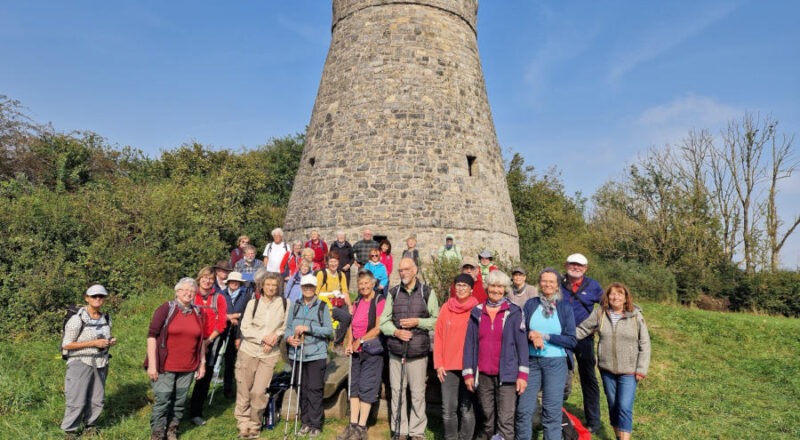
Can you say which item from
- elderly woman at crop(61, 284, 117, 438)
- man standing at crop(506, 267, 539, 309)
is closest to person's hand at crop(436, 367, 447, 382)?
man standing at crop(506, 267, 539, 309)

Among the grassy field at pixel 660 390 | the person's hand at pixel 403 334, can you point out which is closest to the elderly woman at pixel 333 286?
the person's hand at pixel 403 334

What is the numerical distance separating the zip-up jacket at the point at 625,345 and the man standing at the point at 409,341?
1.72 metres

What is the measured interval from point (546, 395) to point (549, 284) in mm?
1058

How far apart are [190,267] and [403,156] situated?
7.26 m

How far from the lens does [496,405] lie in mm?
4078

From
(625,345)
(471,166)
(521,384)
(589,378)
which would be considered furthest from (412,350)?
(471,166)

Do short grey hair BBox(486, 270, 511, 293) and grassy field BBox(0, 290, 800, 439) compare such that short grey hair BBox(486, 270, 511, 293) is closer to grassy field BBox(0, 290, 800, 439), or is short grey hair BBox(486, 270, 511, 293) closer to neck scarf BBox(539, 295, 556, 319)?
neck scarf BBox(539, 295, 556, 319)

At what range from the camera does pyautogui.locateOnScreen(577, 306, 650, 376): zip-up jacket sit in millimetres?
4066

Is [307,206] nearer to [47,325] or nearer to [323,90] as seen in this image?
[323,90]

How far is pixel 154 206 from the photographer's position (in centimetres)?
1275

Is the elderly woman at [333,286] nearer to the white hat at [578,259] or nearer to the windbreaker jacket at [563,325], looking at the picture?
the windbreaker jacket at [563,325]

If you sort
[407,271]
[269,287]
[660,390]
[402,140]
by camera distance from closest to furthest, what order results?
[407,271] < [269,287] < [660,390] < [402,140]

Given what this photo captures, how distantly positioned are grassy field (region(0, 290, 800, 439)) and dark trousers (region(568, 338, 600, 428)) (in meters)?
0.24

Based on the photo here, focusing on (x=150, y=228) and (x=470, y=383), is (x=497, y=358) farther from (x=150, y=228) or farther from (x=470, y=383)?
(x=150, y=228)
